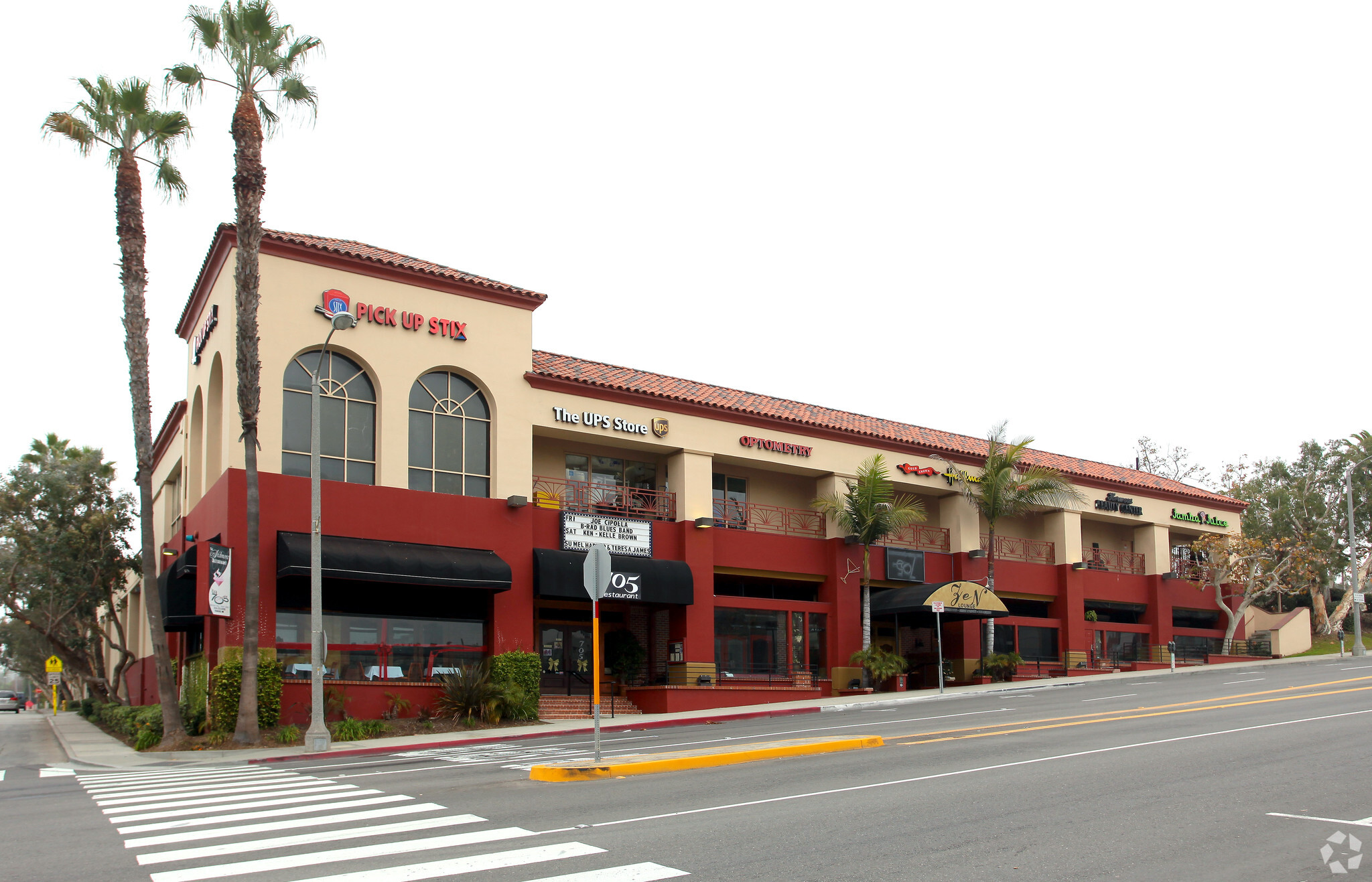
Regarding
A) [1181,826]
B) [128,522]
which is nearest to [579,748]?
[1181,826]

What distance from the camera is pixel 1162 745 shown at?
14.8 metres

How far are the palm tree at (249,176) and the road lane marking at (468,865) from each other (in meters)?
14.9

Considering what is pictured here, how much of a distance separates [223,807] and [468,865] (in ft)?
17.7

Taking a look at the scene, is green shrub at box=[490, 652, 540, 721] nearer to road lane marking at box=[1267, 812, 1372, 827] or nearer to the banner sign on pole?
the banner sign on pole

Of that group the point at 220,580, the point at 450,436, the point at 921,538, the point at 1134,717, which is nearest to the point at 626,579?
the point at 450,436

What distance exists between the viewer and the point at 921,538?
3750 centimetres

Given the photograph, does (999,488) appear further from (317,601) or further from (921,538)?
(317,601)

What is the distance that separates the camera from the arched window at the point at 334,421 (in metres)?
25.3

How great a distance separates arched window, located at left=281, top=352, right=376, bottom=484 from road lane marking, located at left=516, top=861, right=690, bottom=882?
19.0 metres

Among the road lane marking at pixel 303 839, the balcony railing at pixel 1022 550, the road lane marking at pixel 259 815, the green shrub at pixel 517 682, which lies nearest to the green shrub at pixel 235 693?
the green shrub at pixel 517 682

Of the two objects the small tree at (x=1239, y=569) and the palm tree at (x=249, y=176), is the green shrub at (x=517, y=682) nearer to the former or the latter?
the palm tree at (x=249, y=176)

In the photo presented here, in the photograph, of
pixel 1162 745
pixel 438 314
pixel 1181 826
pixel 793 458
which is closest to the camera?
pixel 1181 826

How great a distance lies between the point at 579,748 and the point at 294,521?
973 cm

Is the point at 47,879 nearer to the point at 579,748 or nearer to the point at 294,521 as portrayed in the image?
the point at 579,748
